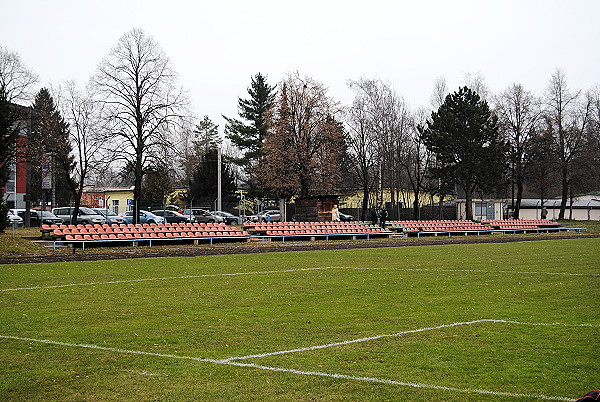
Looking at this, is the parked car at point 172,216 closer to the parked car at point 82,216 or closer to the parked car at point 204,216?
the parked car at point 204,216

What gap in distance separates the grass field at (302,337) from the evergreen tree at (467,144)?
51.0 metres

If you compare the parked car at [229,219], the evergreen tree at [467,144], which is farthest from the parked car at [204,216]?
the evergreen tree at [467,144]

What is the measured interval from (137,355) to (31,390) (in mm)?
1888

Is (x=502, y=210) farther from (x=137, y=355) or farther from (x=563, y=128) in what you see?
(x=137, y=355)

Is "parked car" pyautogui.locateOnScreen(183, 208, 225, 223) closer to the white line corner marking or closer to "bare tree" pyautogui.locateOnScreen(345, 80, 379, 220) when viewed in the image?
"bare tree" pyautogui.locateOnScreen(345, 80, 379, 220)

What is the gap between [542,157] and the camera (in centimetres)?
7412

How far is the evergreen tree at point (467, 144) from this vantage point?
70.0 metres

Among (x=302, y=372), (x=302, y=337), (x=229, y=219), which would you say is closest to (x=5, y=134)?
(x=302, y=337)

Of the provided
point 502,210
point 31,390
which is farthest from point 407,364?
point 502,210

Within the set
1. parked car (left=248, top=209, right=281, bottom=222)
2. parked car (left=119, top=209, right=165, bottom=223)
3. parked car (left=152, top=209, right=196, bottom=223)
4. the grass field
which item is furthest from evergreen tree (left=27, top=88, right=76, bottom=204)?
the grass field

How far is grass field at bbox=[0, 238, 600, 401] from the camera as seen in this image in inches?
288

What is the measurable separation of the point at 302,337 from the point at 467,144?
2478 inches

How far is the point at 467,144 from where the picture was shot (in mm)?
70250

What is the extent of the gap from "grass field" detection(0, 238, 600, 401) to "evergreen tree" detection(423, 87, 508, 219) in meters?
51.0
